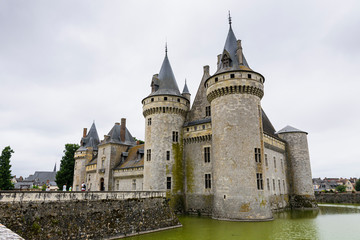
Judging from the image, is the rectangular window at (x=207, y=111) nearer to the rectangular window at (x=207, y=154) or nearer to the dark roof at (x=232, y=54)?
the rectangular window at (x=207, y=154)

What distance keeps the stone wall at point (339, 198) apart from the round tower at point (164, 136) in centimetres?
3419

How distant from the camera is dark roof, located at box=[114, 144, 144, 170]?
32787mm

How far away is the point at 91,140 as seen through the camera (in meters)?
43.4

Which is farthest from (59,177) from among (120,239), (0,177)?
(120,239)

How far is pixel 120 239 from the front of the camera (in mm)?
15016

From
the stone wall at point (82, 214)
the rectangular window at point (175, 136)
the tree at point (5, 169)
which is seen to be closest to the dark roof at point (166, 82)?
the rectangular window at point (175, 136)

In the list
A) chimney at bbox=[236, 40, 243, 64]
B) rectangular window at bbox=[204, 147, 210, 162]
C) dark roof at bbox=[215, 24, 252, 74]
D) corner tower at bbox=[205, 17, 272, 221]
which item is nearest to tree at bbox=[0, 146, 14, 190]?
rectangular window at bbox=[204, 147, 210, 162]

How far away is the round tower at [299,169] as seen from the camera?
33.2 m

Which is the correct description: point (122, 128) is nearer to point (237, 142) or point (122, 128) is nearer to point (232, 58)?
point (232, 58)

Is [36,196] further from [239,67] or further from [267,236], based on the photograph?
[239,67]

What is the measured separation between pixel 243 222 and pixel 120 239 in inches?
406

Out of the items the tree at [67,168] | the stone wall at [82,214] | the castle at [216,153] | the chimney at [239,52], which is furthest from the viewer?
the tree at [67,168]

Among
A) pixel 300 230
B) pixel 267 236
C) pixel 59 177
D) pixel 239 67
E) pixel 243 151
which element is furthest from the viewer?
pixel 59 177

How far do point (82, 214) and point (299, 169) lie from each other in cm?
2996
